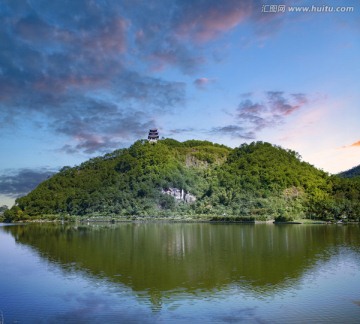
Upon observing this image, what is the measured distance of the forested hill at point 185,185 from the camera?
13000 centimetres

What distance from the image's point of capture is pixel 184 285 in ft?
→ 79.5

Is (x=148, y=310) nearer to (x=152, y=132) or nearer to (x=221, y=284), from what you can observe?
(x=221, y=284)

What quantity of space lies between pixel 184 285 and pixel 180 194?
4837 inches

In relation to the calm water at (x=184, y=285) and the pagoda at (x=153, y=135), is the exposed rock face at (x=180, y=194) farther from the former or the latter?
the calm water at (x=184, y=285)

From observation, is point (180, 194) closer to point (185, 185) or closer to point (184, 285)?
point (185, 185)

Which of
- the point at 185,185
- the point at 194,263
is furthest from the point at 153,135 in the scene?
the point at 194,263

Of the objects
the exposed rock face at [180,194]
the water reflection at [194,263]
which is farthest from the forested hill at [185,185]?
the water reflection at [194,263]

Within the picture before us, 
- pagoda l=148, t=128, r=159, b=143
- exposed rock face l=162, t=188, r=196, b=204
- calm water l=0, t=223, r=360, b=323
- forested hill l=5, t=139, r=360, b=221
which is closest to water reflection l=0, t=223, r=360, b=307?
calm water l=0, t=223, r=360, b=323

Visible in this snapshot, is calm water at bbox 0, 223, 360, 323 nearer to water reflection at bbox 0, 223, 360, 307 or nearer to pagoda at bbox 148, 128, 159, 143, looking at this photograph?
water reflection at bbox 0, 223, 360, 307

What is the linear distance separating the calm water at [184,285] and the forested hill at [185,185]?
7110cm

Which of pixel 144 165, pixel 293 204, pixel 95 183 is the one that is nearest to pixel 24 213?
pixel 95 183

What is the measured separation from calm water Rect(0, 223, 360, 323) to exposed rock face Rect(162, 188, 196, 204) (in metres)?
104

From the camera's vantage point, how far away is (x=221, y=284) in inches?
956

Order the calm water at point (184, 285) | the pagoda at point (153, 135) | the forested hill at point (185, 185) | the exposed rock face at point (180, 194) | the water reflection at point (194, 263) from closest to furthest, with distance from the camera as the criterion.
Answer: the calm water at point (184, 285)
the water reflection at point (194, 263)
the forested hill at point (185, 185)
the exposed rock face at point (180, 194)
the pagoda at point (153, 135)
